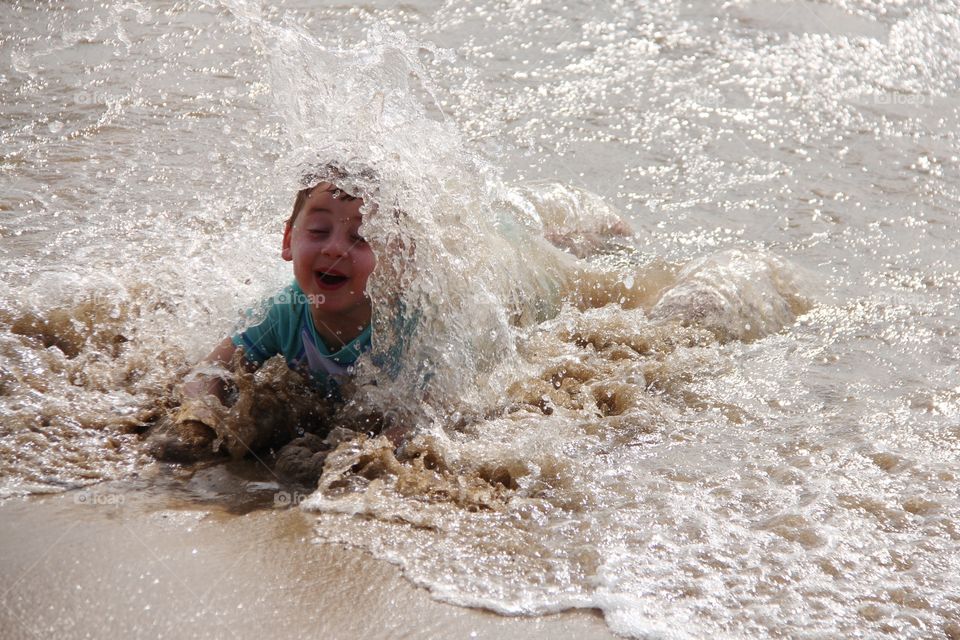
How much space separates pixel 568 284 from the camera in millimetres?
4855

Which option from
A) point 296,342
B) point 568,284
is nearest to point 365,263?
point 296,342

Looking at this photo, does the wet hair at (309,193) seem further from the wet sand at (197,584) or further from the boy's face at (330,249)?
the wet sand at (197,584)

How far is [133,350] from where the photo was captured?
3.88 meters

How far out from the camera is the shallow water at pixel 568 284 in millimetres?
2908

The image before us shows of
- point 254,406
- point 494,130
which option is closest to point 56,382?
point 254,406

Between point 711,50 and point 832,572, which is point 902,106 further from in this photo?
point 832,572

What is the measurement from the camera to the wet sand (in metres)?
2.43

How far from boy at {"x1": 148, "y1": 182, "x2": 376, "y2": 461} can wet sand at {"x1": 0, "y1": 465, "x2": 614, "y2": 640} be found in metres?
0.48

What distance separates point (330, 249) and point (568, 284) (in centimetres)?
163

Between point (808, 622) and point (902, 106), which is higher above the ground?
point (902, 106)

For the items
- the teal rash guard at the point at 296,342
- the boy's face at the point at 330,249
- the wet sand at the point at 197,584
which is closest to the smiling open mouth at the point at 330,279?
the boy's face at the point at 330,249

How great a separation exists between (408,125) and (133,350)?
1.41 meters

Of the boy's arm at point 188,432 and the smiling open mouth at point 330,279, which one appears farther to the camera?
the smiling open mouth at point 330,279

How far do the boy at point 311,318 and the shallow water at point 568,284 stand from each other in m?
0.14
